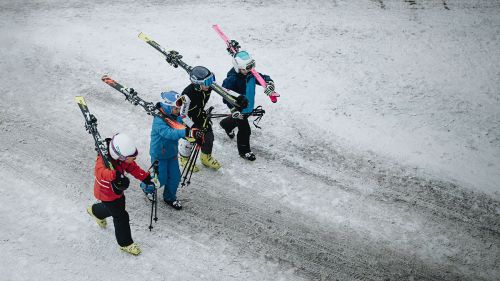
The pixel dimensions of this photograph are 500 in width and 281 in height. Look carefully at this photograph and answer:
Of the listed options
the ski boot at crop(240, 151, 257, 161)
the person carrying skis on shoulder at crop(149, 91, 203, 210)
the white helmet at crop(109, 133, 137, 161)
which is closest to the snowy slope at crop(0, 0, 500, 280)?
the ski boot at crop(240, 151, 257, 161)

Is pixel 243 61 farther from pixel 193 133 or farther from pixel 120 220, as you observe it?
pixel 120 220

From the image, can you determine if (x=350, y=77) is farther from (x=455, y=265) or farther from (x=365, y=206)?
(x=455, y=265)

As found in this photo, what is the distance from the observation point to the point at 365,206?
7.24 meters

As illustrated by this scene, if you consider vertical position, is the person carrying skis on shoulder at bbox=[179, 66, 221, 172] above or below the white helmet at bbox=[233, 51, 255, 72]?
below

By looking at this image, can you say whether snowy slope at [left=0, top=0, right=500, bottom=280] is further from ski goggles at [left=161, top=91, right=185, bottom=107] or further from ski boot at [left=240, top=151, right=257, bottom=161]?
ski goggles at [left=161, top=91, right=185, bottom=107]

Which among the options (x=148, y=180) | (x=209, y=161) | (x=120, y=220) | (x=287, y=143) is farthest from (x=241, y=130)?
(x=120, y=220)

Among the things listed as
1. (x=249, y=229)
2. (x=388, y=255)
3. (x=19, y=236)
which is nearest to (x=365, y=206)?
(x=388, y=255)

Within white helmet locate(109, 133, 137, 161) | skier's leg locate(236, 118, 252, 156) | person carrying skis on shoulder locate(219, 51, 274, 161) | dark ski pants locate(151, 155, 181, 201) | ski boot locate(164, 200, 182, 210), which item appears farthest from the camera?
skier's leg locate(236, 118, 252, 156)

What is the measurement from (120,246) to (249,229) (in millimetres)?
2064

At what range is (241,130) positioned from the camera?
773cm

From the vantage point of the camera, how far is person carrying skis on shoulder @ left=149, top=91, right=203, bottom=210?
599 centimetres

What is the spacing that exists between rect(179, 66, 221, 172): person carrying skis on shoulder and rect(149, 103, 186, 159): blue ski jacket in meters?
0.34

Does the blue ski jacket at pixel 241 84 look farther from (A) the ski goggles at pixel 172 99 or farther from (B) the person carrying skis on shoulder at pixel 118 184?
(B) the person carrying skis on shoulder at pixel 118 184

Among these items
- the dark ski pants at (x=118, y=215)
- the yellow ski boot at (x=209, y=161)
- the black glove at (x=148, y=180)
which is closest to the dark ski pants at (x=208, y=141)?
the yellow ski boot at (x=209, y=161)
